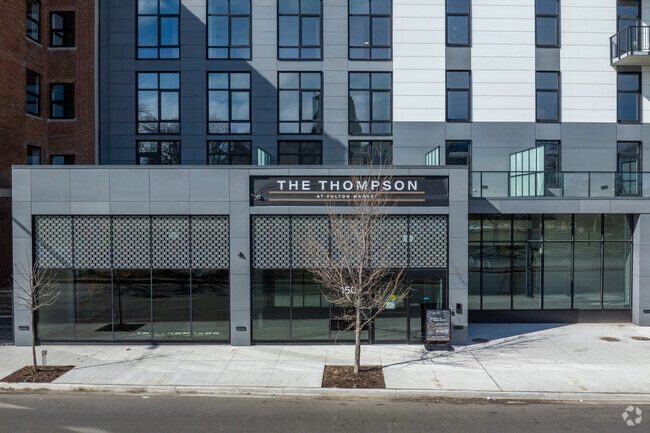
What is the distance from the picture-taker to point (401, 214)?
52.1 feet

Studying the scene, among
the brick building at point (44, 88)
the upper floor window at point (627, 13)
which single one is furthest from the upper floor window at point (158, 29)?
the upper floor window at point (627, 13)

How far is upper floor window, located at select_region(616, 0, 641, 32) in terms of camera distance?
21000 millimetres

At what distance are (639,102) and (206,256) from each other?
20287mm

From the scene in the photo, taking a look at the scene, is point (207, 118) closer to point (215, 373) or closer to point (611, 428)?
point (215, 373)

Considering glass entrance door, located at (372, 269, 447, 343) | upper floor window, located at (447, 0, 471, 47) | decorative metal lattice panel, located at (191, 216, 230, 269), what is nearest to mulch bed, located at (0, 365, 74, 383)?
decorative metal lattice panel, located at (191, 216, 230, 269)

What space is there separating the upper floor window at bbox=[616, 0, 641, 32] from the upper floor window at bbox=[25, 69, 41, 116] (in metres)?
27.4

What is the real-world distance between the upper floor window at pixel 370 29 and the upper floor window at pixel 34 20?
592 inches

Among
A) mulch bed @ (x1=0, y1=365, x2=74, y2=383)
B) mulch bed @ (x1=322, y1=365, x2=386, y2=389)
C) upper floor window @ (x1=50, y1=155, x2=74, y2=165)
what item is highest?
upper floor window @ (x1=50, y1=155, x2=74, y2=165)

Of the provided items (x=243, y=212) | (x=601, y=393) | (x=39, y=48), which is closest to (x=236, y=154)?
(x=243, y=212)

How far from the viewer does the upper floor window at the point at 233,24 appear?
21.4 meters

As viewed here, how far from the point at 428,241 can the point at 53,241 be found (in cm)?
1295

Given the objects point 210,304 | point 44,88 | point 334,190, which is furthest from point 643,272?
point 44,88

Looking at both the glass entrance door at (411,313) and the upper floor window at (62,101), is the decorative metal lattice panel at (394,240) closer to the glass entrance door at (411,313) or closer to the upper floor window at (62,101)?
the glass entrance door at (411,313)

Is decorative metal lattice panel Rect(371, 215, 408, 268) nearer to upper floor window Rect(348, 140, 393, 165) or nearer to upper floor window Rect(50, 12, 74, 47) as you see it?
upper floor window Rect(348, 140, 393, 165)
